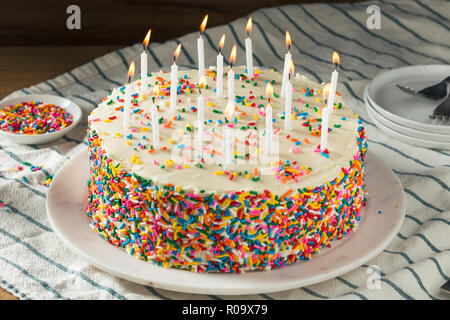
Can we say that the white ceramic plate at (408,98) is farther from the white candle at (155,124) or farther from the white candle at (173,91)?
the white candle at (155,124)

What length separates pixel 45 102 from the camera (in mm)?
2537

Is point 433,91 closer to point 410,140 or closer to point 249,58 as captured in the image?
point 410,140

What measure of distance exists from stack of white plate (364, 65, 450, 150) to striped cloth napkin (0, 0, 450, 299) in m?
0.04

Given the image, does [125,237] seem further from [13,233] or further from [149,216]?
[13,233]

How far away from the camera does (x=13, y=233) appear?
6.14 feet

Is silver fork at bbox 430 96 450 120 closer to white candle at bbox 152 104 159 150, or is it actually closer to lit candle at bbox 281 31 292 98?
lit candle at bbox 281 31 292 98

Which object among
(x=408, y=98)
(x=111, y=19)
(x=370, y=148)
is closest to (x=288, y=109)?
(x=370, y=148)

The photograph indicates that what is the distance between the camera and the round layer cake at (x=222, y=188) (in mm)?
1581

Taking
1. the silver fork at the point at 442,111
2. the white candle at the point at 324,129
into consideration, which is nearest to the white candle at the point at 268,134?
the white candle at the point at 324,129

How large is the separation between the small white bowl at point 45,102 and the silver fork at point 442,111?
4.16 ft

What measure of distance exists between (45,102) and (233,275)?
1.25 m

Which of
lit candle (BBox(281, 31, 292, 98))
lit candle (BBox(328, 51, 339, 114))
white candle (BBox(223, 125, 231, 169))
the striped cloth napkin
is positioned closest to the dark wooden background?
the striped cloth napkin

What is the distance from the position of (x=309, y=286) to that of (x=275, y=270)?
0.36ft

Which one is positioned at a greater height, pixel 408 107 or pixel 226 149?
pixel 226 149
